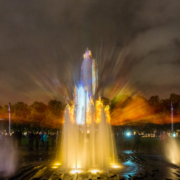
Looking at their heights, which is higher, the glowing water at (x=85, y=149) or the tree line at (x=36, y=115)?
the tree line at (x=36, y=115)

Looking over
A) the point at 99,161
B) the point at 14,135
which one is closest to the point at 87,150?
the point at 99,161

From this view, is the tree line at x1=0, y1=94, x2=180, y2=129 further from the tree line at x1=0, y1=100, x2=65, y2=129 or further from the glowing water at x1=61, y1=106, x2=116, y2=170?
the glowing water at x1=61, y1=106, x2=116, y2=170

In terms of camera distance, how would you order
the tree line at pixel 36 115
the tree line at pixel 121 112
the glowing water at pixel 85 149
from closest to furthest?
the glowing water at pixel 85 149 < the tree line at pixel 121 112 < the tree line at pixel 36 115

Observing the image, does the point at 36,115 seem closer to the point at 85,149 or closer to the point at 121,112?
the point at 121,112

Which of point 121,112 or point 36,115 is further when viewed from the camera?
point 36,115

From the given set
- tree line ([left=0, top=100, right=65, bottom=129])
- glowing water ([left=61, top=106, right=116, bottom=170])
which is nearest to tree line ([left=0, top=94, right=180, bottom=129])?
tree line ([left=0, top=100, right=65, bottom=129])

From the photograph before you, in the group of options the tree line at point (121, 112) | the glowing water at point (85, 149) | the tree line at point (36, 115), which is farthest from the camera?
the tree line at point (36, 115)

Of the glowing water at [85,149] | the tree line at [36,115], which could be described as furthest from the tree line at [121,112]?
the glowing water at [85,149]

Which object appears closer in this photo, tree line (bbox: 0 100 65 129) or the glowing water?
the glowing water

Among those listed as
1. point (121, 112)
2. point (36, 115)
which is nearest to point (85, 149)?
point (121, 112)

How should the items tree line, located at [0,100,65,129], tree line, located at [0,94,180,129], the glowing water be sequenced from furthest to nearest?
tree line, located at [0,100,65,129], tree line, located at [0,94,180,129], the glowing water

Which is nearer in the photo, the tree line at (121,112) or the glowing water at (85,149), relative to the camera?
the glowing water at (85,149)

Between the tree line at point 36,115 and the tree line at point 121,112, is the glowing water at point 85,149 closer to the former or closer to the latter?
the tree line at point 121,112

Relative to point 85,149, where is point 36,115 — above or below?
above
